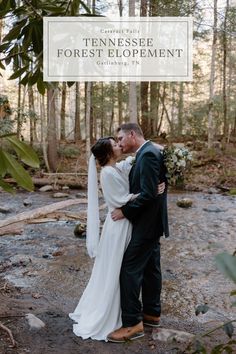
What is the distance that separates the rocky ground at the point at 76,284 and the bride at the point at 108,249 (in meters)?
0.15

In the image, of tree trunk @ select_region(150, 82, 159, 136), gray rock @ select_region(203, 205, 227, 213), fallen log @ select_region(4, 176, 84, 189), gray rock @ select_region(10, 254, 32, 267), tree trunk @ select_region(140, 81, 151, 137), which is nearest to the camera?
gray rock @ select_region(10, 254, 32, 267)

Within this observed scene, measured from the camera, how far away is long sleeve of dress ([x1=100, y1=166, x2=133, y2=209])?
3055mm

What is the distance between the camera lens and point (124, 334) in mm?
3021

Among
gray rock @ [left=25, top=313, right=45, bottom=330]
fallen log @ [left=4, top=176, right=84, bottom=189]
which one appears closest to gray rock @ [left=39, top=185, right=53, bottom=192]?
fallen log @ [left=4, top=176, right=84, bottom=189]

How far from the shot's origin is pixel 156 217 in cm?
307

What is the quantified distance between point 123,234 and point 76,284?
1.73 m

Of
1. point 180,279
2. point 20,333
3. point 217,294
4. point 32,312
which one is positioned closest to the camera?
point 20,333

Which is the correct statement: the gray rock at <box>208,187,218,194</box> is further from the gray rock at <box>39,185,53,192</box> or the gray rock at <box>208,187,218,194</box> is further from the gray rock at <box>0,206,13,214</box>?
the gray rock at <box>0,206,13,214</box>

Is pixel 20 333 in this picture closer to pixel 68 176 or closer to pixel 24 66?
pixel 24 66

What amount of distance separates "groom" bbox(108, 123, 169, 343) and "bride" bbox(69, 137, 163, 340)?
0.17 feet

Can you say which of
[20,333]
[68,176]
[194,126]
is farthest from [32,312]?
[194,126]

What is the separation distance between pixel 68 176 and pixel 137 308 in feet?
32.3

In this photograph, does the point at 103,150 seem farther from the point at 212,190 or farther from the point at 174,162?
the point at 212,190

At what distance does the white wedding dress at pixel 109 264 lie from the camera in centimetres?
306
